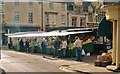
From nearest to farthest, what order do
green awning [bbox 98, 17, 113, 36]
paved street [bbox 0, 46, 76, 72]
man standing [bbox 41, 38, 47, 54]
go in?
1. paved street [bbox 0, 46, 76, 72]
2. green awning [bbox 98, 17, 113, 36]
3. man standing [bbox 41, 38, 47, 54]

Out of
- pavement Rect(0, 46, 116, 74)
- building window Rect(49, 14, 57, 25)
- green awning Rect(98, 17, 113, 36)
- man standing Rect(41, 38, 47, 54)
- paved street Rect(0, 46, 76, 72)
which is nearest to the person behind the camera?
pavement Rect(0, 46, 116, 74)

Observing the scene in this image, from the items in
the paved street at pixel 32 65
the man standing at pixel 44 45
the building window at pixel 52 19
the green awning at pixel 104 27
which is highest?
the building window at pixel 52 19

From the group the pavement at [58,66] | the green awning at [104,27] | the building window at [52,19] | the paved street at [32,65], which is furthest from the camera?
the building window at [52,19]

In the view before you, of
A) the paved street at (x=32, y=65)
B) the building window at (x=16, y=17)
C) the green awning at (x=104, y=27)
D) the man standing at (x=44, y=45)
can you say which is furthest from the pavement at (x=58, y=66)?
the building window at (x=16, y=17)

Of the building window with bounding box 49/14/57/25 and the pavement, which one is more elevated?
the building window with bounding box 49/14/57/25

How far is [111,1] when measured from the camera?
57.0 ft

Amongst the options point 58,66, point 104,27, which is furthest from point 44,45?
point 58,66

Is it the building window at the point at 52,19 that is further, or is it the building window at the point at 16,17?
the building window at the point at 52,19

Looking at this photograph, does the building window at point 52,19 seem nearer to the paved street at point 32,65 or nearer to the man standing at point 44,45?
the man standing at point 44,45

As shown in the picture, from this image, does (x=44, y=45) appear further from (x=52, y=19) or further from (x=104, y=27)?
(x=52, y=19)

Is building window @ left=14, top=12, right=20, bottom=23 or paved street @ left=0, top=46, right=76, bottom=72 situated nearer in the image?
paved street @ left=0, top=46, right=76, bottom=72

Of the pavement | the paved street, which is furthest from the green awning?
the paved street

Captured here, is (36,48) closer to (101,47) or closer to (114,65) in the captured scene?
(101,47)

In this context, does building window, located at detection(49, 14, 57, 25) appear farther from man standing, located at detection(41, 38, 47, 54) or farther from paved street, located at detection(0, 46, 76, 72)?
paved street, located at detection(0, 46, 76, 72)
